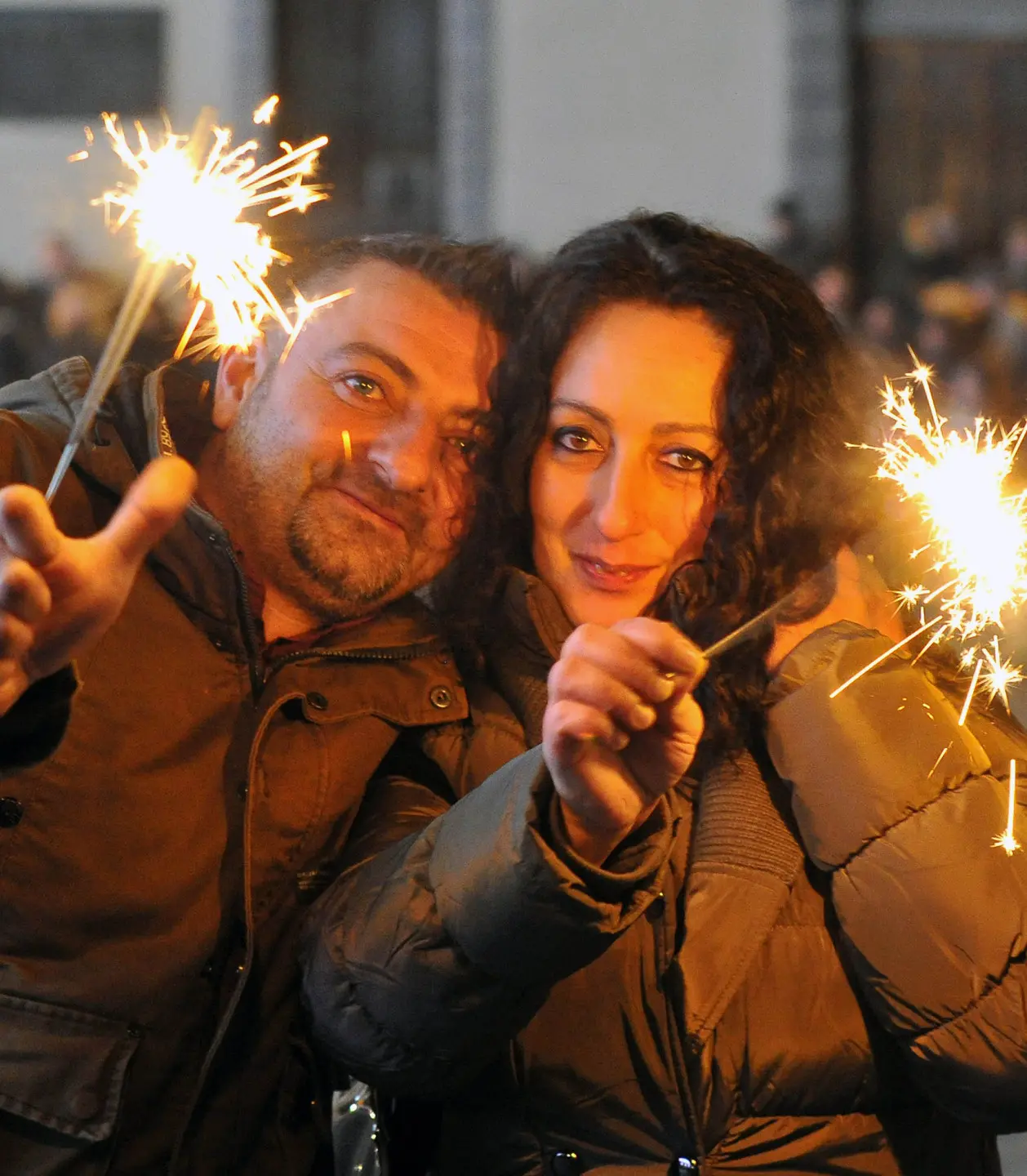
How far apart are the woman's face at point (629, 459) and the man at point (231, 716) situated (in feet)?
0.57

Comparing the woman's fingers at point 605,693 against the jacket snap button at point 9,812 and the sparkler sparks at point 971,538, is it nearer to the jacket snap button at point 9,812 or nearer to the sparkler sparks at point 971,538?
the sparkler sparks at point 971,538

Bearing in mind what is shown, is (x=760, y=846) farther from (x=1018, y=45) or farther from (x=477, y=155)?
(x=1018, y=45)

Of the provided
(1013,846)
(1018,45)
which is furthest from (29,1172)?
(1018,45)

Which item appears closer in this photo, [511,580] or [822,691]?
[822,691]

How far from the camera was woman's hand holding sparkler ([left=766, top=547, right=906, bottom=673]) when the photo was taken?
2.08m

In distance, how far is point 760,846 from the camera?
1957mm

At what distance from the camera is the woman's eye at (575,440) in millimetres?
2129

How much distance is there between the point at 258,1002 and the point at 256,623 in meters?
0.52

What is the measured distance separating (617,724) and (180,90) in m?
9.62

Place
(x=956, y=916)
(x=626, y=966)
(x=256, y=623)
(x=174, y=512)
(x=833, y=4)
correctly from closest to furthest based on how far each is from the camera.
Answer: (x=174, y=512), (x=956, y=916), (x=626, y=966), (x=256, y=623), (x=833, y=4)

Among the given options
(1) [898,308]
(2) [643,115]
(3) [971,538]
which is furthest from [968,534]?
(2) [643,115]

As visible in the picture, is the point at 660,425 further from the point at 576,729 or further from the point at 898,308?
the point at 898,308

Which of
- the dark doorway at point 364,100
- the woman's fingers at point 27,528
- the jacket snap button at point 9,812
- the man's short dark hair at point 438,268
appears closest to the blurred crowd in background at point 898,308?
the dark doorway at point 364,100

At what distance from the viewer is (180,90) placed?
1016 cm
